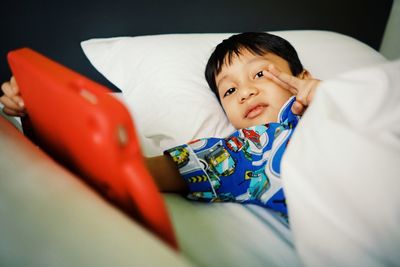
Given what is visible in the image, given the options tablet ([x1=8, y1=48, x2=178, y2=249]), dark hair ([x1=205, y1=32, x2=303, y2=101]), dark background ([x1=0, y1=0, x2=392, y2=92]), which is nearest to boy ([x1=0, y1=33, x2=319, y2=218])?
dark hair ([x1=205, y1=32, x2=303, y2=101])

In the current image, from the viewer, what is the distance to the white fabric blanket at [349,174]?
0.32 meters

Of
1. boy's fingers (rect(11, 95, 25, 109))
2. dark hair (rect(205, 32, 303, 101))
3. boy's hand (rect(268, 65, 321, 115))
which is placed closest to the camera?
boy's fingers (rect(11, 95, 25, 109))

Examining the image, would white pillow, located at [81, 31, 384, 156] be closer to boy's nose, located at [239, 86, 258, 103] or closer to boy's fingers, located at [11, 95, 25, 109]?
boy's nose, located at [239, 86, 258, 103]

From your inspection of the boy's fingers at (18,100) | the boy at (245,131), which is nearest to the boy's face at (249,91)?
the boy at (245,131)

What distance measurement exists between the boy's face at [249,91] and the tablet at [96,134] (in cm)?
49

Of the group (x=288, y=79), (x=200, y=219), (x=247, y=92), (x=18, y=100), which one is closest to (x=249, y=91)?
(x=247, y=92)

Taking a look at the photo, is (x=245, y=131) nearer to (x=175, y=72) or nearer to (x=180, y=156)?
(x=180, y=156)

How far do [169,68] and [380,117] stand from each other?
0.66m

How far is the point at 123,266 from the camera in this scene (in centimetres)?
26

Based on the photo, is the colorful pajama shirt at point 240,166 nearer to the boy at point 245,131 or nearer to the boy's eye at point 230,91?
the boy at point 245,131

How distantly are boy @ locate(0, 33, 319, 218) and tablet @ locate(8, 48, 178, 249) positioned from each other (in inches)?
7.5

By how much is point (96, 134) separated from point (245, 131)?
1.73 feet

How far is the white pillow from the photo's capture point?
0.82 metres

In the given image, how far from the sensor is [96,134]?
0.87 feet
